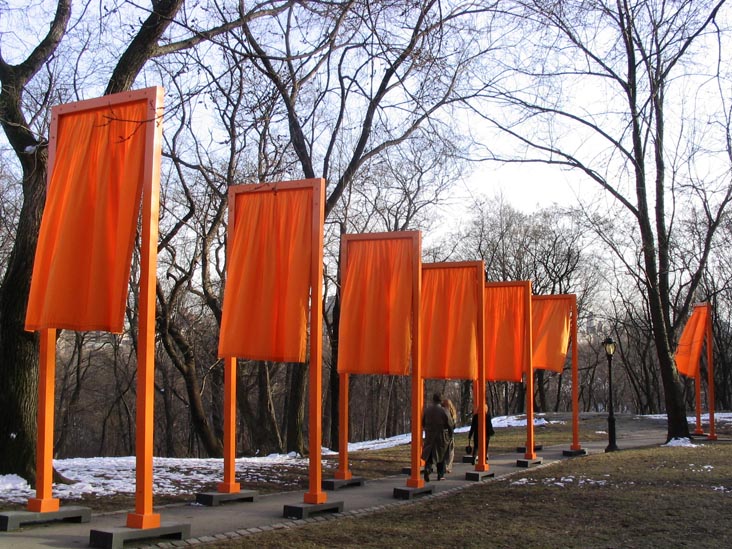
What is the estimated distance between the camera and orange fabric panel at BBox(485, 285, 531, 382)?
18.6m

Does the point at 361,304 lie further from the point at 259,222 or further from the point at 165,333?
the point at 165,333

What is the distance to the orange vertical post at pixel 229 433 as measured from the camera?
455 inches

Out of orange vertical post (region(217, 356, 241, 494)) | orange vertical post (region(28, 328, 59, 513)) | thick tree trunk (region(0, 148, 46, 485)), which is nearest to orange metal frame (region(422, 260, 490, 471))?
orange vertical post (region(217, 356, 241, 494))

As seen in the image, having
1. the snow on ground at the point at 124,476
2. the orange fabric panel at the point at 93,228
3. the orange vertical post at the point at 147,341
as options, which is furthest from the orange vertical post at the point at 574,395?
the orange fabric panel at the point at 93,228

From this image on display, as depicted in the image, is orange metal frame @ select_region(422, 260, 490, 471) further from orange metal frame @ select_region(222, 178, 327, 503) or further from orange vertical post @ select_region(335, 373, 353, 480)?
orange metal frame @ select_region(222, 178, 327, 503)

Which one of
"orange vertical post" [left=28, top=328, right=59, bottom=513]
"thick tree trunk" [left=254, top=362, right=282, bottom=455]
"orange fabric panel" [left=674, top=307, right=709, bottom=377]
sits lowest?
"thick tree trunk" [left=254, top=362, right=282, bottom=455]

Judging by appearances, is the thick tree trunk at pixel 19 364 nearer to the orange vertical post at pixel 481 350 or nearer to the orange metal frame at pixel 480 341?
the orange metal frame at pixel 480 341

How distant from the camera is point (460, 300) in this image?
16.2m

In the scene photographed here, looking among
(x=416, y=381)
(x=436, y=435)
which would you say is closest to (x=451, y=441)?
(x=436, y=435)

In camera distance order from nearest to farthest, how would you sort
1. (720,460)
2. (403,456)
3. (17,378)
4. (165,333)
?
1. (17,378)
2. (720,460)
3. (403,456)
4. (165,333)

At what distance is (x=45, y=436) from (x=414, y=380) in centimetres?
618

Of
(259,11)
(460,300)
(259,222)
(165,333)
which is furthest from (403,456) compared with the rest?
(259,11)

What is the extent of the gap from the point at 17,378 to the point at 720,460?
14.0 meters

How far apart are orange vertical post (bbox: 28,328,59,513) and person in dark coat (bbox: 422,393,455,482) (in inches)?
314
